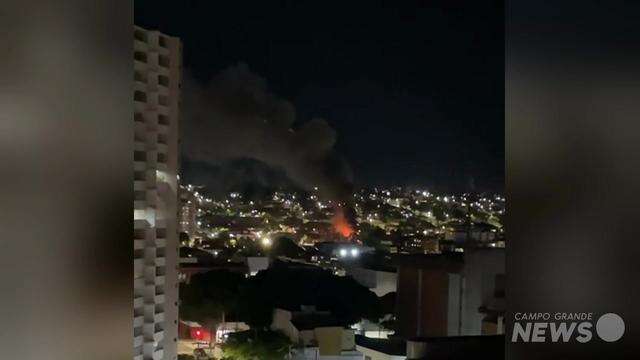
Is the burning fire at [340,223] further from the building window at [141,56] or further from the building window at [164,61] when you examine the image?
the building window at [141,56]

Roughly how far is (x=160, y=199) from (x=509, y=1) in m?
6.08

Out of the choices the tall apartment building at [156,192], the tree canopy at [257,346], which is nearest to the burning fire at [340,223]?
the tree canopy at [257,346]

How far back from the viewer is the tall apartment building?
22.2ft

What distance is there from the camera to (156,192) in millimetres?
6988

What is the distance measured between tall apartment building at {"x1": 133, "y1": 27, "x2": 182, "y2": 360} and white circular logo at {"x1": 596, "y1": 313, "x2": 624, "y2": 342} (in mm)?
5808

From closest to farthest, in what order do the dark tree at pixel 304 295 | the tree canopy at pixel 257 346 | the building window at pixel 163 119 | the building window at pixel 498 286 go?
the building window at pixel 163 119
the tree canopy at pixel 257 346
the building window at pixel 498 286
the dark tree at pixel 304 295

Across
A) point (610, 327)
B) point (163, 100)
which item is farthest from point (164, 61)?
point (610, 327)

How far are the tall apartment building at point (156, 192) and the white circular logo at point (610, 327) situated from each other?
19.1ft

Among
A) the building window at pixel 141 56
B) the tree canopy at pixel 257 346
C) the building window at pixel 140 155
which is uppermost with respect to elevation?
the building window at pixel 141 56

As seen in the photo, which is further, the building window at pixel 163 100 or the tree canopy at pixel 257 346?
the tree canopy at pixel 257 346

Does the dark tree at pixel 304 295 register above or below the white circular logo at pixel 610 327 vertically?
below

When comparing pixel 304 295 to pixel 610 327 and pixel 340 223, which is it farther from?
pixel 340 223

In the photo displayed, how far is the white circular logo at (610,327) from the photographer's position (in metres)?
1.61

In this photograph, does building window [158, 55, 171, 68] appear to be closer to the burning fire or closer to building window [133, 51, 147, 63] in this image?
building window [133, 51, 147, 63]
